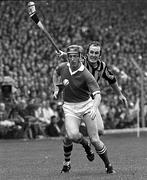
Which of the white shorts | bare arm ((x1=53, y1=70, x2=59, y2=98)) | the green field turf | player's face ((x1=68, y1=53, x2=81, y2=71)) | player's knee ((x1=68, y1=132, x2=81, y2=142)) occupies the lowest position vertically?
the green field turf

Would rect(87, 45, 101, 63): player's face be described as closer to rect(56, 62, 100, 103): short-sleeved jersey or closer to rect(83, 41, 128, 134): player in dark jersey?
rect(83, 41, 128, 134): player in dark jersey

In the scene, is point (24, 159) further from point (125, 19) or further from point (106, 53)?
point (125, 19)

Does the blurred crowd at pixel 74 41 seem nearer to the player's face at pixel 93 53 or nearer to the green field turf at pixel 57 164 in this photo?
the green field turf at pixel 57 164

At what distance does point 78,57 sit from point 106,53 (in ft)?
90.4

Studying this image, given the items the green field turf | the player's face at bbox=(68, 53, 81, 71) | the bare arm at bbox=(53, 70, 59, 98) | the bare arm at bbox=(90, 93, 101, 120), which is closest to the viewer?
the bare arm at bbox=(90, 93, 101, 120)

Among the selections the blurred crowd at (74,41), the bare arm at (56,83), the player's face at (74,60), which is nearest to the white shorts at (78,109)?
the bare arm at (56,83)

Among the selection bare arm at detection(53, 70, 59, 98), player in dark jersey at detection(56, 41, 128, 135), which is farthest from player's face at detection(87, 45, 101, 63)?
bare arm at detection(53, 70, 59, 98)

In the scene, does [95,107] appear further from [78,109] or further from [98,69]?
[98,69]

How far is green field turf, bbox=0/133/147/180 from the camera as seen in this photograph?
1184 centimetres

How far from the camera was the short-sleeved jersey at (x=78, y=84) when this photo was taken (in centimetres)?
1198

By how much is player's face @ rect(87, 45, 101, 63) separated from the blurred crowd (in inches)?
489

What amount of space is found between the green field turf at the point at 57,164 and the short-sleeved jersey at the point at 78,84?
1351mm

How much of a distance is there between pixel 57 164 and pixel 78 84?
3069mm

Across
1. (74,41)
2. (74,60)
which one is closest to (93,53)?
(74,60)
